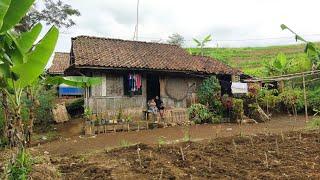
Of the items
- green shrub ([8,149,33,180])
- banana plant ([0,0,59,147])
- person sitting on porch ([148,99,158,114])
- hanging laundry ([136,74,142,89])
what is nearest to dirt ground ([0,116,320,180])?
green shrub ([8,149,33,180])

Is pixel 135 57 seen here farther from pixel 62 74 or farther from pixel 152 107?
pixel 62 74

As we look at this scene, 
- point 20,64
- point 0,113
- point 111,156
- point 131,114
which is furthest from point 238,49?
point 20,64

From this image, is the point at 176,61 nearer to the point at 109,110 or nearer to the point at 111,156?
the point at 109,110

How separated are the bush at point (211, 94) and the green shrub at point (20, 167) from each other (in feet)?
42.8

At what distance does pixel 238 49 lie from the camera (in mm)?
41438

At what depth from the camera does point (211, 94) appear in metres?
18.7

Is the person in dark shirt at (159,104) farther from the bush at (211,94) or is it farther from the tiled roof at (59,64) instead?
the tiled roof at (59,64)

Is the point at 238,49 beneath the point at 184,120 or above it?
above

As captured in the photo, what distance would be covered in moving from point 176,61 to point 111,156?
36.2 ft

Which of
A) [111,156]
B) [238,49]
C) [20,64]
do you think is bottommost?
[111,156]

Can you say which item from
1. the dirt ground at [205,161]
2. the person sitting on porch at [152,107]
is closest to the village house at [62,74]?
the person sitting on porch at [152,107]

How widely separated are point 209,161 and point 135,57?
1126 cm

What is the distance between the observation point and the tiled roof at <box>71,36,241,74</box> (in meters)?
16.5

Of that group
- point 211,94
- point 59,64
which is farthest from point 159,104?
point 59,64
